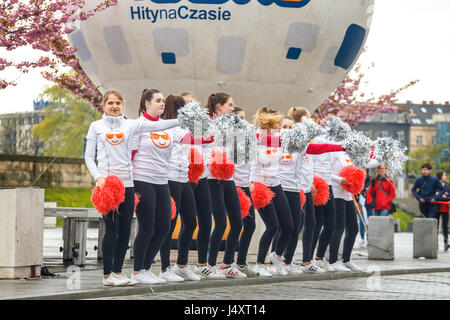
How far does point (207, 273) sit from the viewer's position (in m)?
9.97

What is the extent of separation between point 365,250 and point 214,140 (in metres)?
9.63

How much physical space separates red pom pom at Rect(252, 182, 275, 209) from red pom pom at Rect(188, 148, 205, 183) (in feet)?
2.90

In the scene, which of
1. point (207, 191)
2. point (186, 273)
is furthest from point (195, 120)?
point (186, 273)

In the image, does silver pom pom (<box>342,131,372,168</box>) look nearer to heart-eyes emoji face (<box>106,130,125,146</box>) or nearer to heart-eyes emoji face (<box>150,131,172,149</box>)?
heart-eyes emoji face (<box>150,131,172,149</box>)

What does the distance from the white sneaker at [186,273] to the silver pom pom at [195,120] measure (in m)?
1.94

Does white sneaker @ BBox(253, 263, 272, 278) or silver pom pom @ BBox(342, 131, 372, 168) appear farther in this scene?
white sneaker @ BBox(253, 263, 272, 278)

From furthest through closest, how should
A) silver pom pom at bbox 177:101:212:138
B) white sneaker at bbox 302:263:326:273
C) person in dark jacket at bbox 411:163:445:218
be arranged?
person in dark jacket at bbox 411:163:445:218
white sneaker at bbox 302:263:326:273
silver pom pom at bbox 177:101:212:138

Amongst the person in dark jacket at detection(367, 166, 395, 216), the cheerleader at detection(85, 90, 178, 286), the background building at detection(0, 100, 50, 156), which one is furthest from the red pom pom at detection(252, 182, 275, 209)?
the background building at detection(0, 100, 50, 156)

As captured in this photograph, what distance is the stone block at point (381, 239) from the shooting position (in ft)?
47.8

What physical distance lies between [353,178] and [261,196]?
155cm

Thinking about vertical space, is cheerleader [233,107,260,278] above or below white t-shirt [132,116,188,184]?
below

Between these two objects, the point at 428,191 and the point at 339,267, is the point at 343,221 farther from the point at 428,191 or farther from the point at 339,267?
the point at 428,191

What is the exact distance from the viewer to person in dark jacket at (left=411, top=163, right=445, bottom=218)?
17.7 m

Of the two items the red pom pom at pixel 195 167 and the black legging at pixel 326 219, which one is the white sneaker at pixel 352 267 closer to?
the black legging at pixel 326 219
